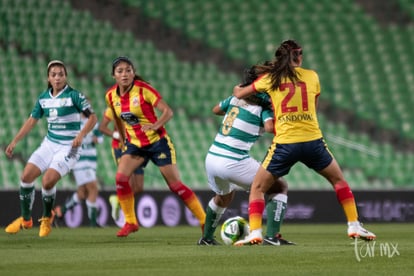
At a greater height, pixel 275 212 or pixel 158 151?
pixel 158 151

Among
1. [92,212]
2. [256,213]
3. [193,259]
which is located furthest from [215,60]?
[193,259]

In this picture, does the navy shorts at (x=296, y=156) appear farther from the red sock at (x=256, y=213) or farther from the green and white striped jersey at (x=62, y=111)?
the green and white striped jersey at (x=62, y=111)

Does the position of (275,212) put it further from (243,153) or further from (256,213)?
(243,153)

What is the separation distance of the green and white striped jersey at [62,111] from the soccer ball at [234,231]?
2.99m

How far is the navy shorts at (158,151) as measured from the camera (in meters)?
11.7

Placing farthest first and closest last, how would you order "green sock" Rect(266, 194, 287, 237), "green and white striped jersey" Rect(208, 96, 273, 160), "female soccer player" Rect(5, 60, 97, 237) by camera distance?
"female soccer player" Rect(5, 60, 97, 237) < "green and white striped jersey" Rect(208, 96, 273, 160) < "green sock" Rect(266, 194, 287, 237)

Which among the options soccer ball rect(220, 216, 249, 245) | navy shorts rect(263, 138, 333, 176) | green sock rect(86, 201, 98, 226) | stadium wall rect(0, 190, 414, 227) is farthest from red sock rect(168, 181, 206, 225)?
stadium wall rect(0, 190, 414, 227)

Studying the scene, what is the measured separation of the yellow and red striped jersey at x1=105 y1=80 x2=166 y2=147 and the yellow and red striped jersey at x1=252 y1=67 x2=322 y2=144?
2.52 meters

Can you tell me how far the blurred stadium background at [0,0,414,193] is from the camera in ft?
65.2

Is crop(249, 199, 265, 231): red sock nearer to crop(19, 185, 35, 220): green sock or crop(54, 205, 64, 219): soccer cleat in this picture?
crop(19, 185, 35, 220): green sock

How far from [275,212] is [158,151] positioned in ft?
7.18

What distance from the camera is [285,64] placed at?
939 cm

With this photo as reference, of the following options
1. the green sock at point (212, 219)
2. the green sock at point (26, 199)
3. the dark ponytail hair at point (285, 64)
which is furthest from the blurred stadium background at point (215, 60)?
the dark ponytail hair at point (285, 64)

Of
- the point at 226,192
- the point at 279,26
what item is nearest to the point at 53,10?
the point at 279,26
